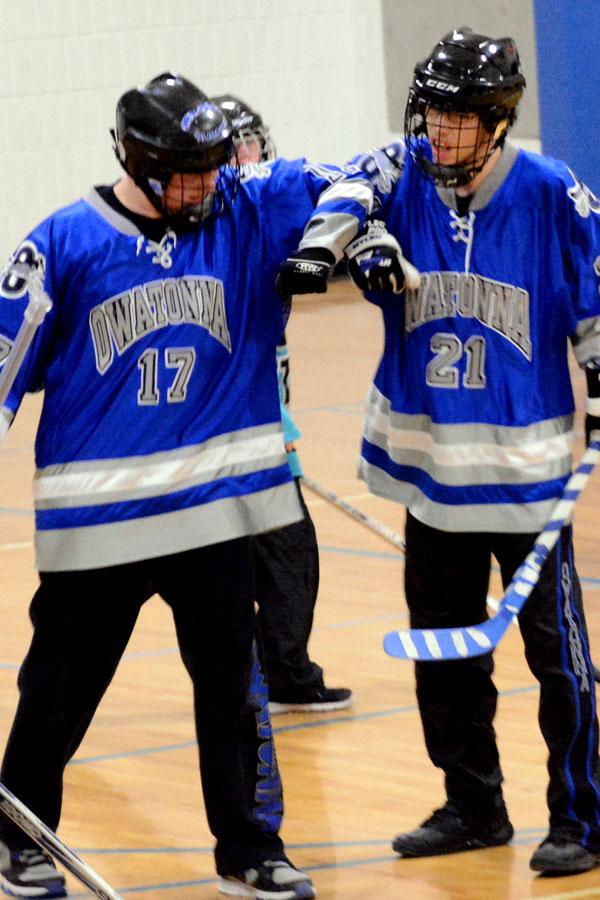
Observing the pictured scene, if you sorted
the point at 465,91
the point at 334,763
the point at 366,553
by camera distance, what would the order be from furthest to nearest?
the point at 366,553 < the point at 334,763 < the point at 465,91

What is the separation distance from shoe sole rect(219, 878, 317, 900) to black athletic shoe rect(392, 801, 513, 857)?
24cm

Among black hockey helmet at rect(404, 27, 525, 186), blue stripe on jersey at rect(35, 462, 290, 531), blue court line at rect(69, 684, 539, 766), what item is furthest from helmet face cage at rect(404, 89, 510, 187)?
blue court line at rect(69, 684, 539, 766)

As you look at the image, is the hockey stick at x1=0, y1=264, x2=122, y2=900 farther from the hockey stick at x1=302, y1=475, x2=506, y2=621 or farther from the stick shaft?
the hockey stick at x1=302, y1=475, x2=506, y2=621

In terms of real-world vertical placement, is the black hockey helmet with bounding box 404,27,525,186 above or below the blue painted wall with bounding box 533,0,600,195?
above

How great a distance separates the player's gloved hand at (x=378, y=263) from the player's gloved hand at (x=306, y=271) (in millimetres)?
67

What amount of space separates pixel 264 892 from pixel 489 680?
Answer: 1.77 feet

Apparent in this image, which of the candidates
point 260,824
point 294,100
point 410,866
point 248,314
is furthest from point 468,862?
point 294,100

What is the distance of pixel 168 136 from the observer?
2779mm

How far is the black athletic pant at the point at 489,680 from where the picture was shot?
3027 millimetres

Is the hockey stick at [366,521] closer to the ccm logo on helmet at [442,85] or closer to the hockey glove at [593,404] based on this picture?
the hockey glove at [593,404]

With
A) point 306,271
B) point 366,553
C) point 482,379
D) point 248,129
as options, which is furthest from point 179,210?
point 366,553

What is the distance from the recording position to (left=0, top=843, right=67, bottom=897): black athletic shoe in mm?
3041

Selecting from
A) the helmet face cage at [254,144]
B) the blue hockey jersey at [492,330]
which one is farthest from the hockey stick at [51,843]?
the helmet face cage at [254,144]

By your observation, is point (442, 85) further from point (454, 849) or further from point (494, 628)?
point (454, 849)
